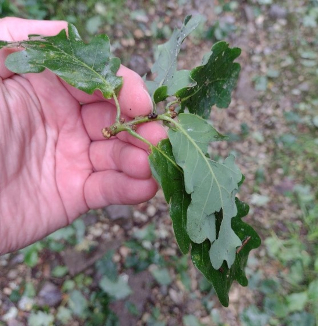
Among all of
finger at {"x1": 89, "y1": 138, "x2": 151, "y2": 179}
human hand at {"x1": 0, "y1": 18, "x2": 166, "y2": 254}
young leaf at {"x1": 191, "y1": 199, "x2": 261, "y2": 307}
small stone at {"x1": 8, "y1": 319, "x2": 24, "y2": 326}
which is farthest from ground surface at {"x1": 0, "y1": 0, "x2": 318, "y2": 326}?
young leaf at {"x1": 191, "y1": 199, "x2": 261, "y2": 307}

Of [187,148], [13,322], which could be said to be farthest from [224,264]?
[13,322]

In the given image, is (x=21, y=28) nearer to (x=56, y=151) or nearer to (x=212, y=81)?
(x=56, y=151)

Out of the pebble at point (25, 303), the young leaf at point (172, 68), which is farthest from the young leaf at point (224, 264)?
the pebble at point (25, 303)

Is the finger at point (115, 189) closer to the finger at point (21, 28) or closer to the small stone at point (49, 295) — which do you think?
the finger at point (21, 28)

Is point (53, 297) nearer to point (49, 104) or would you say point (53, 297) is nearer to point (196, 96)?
point (49, 104)

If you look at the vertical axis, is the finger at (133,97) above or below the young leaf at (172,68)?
below

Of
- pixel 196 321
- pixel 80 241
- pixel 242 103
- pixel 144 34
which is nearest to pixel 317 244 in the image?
pixel 196 321
